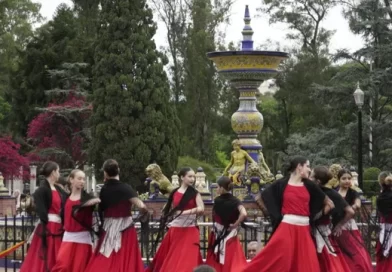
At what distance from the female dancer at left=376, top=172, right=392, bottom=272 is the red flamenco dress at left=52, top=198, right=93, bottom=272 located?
441cm

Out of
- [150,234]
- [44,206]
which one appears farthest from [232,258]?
[150,234]

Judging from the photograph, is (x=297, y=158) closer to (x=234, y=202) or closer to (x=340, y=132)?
(x=234, y=202)

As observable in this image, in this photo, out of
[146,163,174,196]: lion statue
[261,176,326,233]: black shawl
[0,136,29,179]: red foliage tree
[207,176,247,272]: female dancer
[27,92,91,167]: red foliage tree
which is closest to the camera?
[261,176,326,233]: black shawl

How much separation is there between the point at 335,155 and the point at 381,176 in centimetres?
3061

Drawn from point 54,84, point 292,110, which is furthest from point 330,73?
point 54,84

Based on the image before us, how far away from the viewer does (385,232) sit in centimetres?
1733

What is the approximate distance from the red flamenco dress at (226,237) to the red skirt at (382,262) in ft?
7.05

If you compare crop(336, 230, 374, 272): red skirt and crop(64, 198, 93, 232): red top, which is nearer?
crop(64, 198, 93, 232): red top

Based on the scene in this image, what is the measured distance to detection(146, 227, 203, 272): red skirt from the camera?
1691 cm

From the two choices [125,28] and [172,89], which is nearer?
[125,28]

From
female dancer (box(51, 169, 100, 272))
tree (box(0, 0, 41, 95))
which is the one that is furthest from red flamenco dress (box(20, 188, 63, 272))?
tree (box(0, 0, 41, 95))

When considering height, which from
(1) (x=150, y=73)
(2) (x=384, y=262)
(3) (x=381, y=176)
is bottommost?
(2) (x=384, y=262)

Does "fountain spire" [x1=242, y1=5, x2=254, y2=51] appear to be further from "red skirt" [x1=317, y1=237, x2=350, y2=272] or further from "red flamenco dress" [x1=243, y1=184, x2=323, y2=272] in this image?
"red flamenco dress" [x1=243, y1=184, x2=323, y2=272]

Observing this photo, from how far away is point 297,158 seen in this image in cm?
1491
